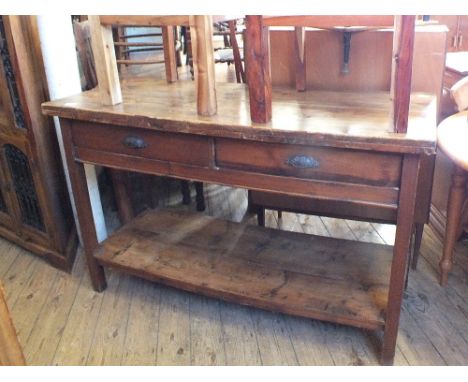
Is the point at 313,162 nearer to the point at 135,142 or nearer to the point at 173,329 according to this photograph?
the point at 135,142

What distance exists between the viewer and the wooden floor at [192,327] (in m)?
1.61

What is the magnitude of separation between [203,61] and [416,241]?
1.16 metres

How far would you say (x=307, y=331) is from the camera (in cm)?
171

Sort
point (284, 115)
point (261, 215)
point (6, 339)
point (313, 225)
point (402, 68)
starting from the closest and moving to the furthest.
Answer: point (6, 339)
point (402, 68)
point (284, 115)
point (261, 215)
point (313, 225)

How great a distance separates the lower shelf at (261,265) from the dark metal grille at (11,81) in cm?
64

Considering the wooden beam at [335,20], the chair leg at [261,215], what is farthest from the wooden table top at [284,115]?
the chair leg at [261,215]

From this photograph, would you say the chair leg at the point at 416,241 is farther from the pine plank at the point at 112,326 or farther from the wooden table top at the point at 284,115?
the pine plank at the point at 112,326

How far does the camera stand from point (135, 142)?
154 centimetres

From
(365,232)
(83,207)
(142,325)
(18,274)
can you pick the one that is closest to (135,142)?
(83,207)

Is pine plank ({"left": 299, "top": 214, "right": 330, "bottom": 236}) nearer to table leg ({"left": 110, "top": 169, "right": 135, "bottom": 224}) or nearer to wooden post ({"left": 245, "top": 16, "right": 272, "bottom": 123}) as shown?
table leg ({"left": 110, "top": 169, "right": 135, "bottom": 224})

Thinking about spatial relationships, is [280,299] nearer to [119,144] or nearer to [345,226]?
[119,144]
